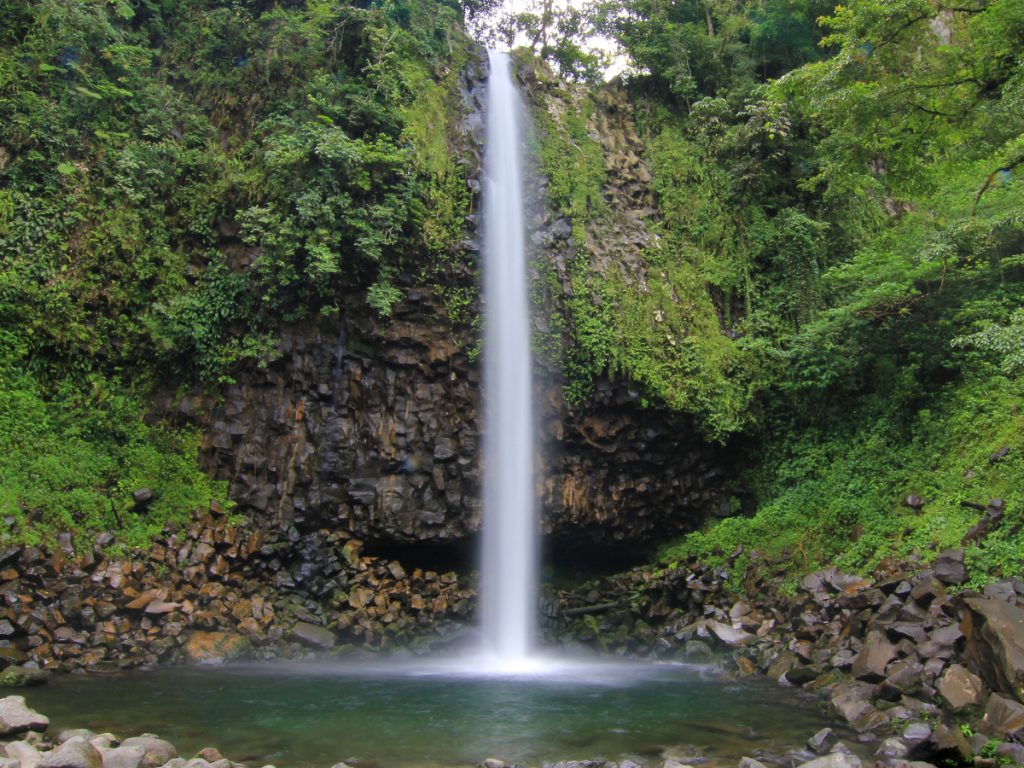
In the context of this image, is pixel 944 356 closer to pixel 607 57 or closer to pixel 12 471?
pixel 607 57

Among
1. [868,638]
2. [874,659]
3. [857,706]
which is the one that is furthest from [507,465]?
[857,706]

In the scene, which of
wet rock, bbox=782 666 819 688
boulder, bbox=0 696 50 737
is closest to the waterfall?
wet rock, bbox=782 666 819 688

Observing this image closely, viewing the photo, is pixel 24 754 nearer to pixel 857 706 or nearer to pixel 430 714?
pixel 430 714

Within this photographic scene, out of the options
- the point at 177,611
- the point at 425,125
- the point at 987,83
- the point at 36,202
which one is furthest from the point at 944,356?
the point at 36,202

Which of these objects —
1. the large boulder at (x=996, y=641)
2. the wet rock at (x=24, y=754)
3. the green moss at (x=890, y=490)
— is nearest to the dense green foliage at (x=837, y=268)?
the green moss at (x=890, y=490)

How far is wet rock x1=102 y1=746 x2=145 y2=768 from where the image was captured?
5941mm

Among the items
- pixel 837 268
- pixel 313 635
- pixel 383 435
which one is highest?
pixel 837 268

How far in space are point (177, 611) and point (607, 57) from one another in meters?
18.0

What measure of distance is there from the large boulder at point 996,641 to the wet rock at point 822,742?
175 cm

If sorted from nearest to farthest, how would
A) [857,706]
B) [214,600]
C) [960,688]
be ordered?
1. [960,688]
2. [857,706]
3. [214,600]

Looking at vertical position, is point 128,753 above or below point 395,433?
below

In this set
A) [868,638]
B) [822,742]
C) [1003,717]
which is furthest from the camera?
[868,638]

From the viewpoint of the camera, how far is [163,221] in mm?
15000

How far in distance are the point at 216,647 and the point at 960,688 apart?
10.5 m
